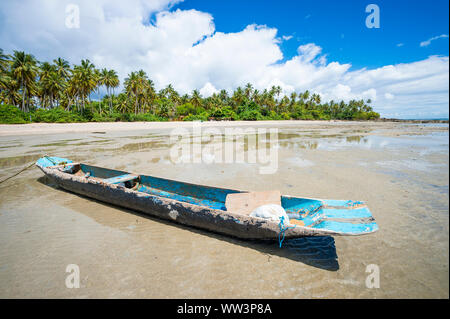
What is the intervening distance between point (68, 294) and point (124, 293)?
0.76 m

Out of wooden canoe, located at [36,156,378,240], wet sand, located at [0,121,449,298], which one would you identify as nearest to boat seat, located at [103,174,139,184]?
wooden canoe, located at [36,156,378,240]

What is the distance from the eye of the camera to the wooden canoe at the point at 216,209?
279 centimetres

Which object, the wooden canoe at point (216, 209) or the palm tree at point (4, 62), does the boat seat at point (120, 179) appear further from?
the palm tree at point (4, 62)

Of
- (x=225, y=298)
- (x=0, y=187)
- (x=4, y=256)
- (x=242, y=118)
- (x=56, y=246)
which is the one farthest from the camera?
(x=242, y=118)

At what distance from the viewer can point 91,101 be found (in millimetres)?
50250

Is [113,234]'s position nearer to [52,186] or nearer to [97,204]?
[97,204]

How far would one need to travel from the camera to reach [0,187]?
6027 millimetres

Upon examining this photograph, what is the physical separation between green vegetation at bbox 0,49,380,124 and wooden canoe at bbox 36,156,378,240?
103 ft

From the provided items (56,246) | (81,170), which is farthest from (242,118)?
(56,246)

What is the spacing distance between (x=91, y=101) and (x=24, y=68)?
19406 mm

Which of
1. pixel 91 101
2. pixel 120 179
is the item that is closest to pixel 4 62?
pixel 91 101

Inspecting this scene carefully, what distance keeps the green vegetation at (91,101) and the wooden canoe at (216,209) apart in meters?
31.3

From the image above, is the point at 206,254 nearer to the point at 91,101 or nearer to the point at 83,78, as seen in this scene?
the point at 83,78

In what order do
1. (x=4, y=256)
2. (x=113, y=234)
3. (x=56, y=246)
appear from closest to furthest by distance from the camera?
(x=4, y=256) < (x=56, y=246) < (x=113, y=234)
